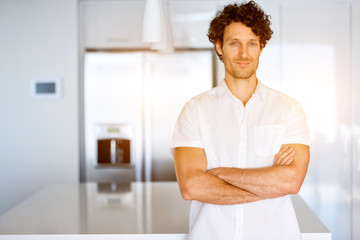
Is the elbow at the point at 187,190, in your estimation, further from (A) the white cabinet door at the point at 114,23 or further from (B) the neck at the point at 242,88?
(A) the white cabinet door at the point at 114,23

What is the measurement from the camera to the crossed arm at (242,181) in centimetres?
155

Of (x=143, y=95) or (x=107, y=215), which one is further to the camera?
(x=143, y=95)

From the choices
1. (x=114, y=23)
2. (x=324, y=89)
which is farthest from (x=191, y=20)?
(x=324, y=89)

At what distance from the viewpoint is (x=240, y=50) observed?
1636 mm

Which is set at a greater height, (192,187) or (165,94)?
(165,94)

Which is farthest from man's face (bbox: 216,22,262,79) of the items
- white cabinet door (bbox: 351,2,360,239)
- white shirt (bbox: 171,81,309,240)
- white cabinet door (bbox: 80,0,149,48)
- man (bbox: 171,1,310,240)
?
white cabinet door (bbox: 351,2,360,239)

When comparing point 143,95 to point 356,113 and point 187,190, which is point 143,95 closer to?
point 356,113

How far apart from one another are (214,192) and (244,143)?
0.22 metres

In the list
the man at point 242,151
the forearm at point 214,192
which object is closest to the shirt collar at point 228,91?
the man at point 242,151

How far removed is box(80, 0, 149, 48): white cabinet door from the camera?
3.54 meters

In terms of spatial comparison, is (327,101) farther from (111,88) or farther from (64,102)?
(64,102)

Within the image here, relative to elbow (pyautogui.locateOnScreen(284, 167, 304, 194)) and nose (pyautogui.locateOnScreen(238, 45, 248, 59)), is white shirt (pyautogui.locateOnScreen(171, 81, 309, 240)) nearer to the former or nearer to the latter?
elbow (pyautogui.locateOnScreen(284, 167, 304, 194))

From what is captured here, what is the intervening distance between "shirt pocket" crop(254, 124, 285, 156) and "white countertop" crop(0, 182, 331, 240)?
45 centimetres

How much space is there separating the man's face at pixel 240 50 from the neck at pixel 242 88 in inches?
1.2
